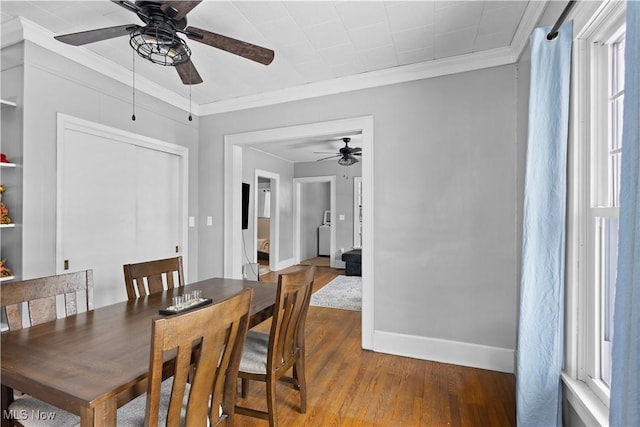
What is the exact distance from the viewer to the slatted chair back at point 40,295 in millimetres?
1461

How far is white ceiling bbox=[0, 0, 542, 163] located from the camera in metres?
1.99

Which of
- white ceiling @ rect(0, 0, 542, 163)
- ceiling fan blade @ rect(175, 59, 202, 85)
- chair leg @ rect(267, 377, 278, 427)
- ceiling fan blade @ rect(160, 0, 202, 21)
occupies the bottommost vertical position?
chair leg @ rect(267, 377, 278, 427)

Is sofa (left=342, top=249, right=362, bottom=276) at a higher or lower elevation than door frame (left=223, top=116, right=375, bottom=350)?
lower

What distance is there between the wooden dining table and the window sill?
4.94 ft

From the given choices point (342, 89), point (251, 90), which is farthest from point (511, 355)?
point (251, 90)

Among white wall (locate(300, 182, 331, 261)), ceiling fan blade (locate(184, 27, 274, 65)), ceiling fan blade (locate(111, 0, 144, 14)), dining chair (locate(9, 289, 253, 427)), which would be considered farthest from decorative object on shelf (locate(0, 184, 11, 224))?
white wall (locate(300, 182, 331, 261))

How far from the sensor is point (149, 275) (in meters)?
2.14

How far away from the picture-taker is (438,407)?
6.64ft

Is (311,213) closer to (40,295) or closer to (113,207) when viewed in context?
(113,207)

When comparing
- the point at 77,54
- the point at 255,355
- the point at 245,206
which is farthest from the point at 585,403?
the point at 245,206

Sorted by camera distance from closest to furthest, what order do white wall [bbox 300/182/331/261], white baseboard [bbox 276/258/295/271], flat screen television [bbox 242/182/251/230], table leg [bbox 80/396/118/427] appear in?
table leg [bbox 80/396/118/427]
flat screen television [bbox 242/182/251/230]
white baseboard [bbox 276/258/295/271]
white wall [bbox 300/182/331/261]

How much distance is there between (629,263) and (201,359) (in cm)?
128

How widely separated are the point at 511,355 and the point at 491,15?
2.46 m

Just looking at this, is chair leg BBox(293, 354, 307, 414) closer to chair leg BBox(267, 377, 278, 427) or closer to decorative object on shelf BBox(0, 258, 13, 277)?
chair leg BBox(267, 377, 278, 427)
